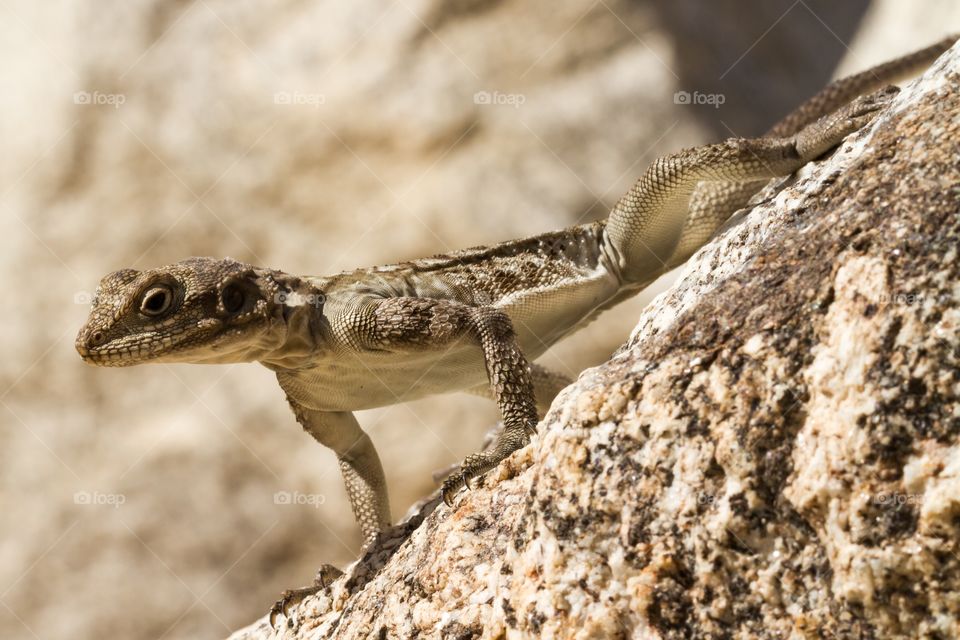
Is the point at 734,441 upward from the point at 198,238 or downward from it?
downward

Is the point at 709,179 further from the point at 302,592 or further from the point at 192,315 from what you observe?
the point at 302,592

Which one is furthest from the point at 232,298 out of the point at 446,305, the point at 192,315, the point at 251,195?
the point at 251,195

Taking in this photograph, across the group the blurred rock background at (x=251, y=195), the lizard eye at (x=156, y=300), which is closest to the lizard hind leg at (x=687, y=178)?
the lizard eye at (x=156, y=300)

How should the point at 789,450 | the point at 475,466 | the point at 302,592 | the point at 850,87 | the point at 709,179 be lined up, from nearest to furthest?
1. the point at 789,450
2. the point at 475,466
3. the point at 302,592
4. the point at 709,179
5. the point at 850,87

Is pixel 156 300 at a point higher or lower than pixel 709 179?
higher

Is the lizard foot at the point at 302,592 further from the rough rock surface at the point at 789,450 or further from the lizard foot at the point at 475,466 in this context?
the rough rock surface at the point at 789,450

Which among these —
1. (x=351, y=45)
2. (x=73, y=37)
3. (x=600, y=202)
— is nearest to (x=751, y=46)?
(x=600, y=202)

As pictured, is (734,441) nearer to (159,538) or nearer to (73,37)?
(159,538)

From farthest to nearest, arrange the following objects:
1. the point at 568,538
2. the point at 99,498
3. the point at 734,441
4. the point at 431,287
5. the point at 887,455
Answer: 1. the point at 99,498
2. the point at 431,287
3. the point at 568,538
4. the point at 734,441
5. the point at 887,455
